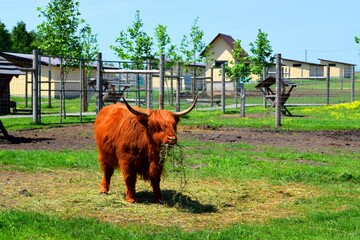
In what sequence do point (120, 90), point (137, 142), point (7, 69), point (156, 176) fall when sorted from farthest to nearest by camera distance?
point (120, 90)
point (7, 69)
point (137, 142)
point (156, 176)

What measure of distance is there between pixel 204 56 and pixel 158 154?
124 feet

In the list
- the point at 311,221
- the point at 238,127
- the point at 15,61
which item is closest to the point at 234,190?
the point at 311,221

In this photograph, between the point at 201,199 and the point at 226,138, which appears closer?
the point at 201,199

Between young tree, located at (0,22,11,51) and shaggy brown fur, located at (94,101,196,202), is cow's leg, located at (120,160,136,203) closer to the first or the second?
shaggy brown fur, located at (94,101,196,202)

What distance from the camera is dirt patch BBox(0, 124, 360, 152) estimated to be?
1512 cm

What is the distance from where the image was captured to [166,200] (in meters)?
8.89

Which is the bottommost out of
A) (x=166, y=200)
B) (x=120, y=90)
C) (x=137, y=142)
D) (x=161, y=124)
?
(x=166, y=200)

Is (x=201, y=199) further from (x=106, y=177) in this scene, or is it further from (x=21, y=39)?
(x=21, y=39)

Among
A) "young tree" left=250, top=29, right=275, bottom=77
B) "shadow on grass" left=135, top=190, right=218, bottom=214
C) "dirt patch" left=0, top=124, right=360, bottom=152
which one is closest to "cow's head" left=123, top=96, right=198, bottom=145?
"shadow on grass" left=135, top=190, right=218, bottom=214

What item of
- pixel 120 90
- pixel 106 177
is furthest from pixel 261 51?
pixel 106 177

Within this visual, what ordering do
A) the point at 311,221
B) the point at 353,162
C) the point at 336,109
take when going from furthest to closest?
the point at 336,109 < the point at 353,162 < the point at 311,221

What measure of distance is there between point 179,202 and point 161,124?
112 centimetres

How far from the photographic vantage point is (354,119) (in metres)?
22.9

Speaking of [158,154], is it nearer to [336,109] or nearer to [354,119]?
[354,119]
